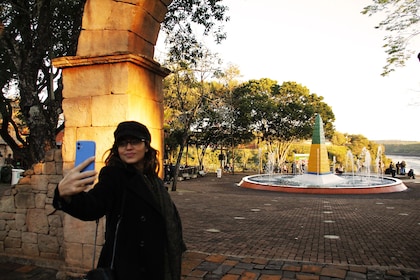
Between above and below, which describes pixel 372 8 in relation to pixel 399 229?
above

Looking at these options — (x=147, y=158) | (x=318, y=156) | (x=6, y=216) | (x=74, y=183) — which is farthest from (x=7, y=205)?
(x=318, y=156)

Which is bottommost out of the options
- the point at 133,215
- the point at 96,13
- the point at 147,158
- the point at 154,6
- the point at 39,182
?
the point at 39,182

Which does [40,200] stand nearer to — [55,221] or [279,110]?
[55,221]

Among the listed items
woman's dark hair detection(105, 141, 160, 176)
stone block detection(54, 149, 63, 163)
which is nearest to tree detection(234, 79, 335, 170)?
stone block detection(54, 149, 63, 163)

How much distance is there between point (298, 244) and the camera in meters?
5.55

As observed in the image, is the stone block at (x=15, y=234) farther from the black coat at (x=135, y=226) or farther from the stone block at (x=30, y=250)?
the black coat at (x=135, y=226)

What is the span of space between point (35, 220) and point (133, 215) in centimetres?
389

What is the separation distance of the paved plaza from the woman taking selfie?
89.5 inches

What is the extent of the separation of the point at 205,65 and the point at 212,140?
48.3 ft

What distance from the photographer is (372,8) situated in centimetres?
889

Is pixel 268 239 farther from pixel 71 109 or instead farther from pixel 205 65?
pixel 205 65

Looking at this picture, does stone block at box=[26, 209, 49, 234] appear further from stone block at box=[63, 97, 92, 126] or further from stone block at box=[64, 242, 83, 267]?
stone block at box=[63, 97, 92, 126]

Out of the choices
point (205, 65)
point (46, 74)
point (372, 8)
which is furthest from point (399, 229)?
point (46, 74)

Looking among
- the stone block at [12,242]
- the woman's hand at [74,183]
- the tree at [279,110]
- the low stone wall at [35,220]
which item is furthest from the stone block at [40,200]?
the tree at [279,110]
